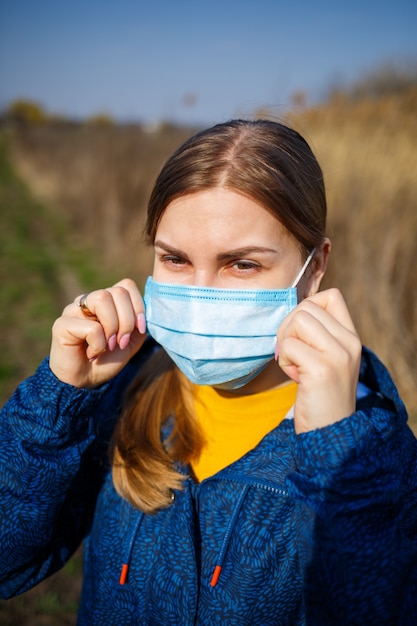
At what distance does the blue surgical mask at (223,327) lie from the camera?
4.72 ft

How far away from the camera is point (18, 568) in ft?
4.76

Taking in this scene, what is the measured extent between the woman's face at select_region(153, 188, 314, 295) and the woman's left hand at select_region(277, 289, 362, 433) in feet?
0.91

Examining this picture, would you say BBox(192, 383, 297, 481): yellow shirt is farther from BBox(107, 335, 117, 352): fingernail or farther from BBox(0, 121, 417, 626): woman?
BBox(107, 335, 117, 352): fingernail

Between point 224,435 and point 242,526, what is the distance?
311 mm

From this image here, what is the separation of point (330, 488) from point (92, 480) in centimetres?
93

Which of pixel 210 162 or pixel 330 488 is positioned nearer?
pixel 330 488

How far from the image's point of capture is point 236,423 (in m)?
1.53

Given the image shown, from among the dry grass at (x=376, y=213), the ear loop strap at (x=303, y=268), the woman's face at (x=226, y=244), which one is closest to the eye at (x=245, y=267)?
the woman's face at (x=226, y=244)

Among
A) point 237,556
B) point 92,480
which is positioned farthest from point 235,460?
point 92,480

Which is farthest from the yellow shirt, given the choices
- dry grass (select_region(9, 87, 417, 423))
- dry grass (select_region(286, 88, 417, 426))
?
dry grass (select_region(286, 88, 417, 426))

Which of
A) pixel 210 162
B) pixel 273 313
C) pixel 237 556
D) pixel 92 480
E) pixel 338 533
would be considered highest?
pixel 210 162

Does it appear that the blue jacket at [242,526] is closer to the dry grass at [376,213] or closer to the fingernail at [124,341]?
the fingernail at [124,341]

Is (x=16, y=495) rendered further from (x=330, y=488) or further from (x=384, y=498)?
(x=384, y=498)

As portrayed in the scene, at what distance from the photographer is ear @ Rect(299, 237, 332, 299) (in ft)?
5.18
